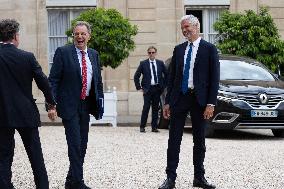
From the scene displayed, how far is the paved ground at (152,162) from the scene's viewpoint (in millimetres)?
8602

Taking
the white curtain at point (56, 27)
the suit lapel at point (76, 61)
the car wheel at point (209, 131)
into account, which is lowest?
the car wheel at point (209, 131)

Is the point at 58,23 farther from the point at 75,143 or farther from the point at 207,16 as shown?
the point at 75,143

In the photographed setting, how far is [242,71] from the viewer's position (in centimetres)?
1562

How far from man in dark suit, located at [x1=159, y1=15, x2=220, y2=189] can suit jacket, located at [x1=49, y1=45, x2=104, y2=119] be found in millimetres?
791

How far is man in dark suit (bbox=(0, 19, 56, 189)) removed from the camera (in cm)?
715

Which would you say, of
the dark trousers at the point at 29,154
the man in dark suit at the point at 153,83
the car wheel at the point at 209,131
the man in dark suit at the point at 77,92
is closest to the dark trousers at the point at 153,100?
the man in dark suit at the point at 153,83

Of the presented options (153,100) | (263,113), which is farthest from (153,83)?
(263,113)

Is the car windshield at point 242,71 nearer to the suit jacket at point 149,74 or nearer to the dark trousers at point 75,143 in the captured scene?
the suit jacket at point 149,74

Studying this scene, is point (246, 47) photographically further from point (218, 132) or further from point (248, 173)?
point (248, 173)

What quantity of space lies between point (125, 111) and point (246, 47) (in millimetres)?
4295

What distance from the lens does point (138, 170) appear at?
9.61 metres

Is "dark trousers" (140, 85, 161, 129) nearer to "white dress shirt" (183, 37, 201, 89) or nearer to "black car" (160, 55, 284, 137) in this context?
"black car" (160, 55, 284, 137)

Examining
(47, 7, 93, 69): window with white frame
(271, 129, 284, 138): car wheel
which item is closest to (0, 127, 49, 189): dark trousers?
(271, 129, 284, 138): car wheel

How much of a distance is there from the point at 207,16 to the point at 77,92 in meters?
16.0
